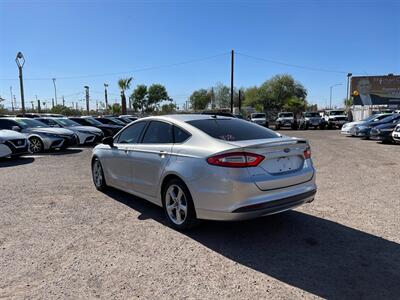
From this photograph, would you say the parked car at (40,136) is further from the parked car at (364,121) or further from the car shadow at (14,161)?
the parked car at (364,121)

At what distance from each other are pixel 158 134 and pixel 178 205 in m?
1.21

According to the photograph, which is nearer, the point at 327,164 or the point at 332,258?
the point at 332,258

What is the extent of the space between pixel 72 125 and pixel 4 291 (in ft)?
51.3

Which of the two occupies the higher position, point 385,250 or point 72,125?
point 72,125

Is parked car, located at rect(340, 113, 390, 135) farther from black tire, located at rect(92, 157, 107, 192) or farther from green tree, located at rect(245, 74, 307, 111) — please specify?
green tree, located at rect(245, 74, 307, 111)

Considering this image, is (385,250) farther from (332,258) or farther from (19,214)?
(19,214)

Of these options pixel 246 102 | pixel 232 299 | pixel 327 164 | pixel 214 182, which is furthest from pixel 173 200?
pixel 246 102

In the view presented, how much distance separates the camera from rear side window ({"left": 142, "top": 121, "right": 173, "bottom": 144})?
499 centimetres

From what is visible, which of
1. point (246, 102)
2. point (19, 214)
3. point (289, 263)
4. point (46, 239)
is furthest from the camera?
point (246, 102)

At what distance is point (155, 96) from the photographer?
78500 millimetres

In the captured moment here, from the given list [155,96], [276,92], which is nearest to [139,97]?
[155,96]

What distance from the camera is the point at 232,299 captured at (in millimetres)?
2998

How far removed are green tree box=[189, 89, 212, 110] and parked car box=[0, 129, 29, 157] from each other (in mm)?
77481

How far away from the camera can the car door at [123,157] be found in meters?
5.65
